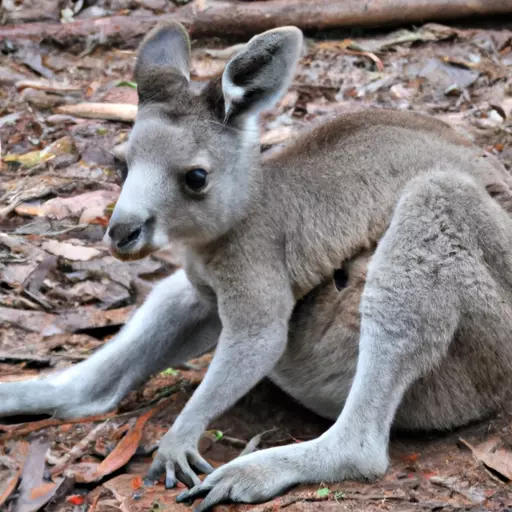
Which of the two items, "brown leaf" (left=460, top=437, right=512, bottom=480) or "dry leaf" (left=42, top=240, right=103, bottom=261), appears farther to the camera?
"dry leaf" (left=42, top=240, right=103, bottom=261)

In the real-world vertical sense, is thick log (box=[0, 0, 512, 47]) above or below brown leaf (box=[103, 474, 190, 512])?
above

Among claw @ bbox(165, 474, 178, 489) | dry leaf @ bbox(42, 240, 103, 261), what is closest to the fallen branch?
dry leaf @ bbox(42, 240, 103, 261)

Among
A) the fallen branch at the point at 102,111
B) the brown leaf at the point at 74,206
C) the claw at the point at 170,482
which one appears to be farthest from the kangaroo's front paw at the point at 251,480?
the fallen branch at the point at 102,111

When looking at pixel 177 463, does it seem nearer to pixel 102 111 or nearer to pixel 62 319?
pixel 62 319

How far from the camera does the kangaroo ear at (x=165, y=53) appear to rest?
5426mm

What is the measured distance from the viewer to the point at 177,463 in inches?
191

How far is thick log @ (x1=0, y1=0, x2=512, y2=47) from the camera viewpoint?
1036 cm

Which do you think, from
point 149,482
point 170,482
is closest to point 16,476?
point 149,482

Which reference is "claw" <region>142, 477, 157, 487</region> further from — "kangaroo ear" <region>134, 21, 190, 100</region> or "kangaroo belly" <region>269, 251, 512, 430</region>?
"kangaroo ear" <region>134, 21, 190, 100</region>

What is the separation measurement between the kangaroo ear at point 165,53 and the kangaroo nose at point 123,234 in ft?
3.24

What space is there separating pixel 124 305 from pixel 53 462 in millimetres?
2023

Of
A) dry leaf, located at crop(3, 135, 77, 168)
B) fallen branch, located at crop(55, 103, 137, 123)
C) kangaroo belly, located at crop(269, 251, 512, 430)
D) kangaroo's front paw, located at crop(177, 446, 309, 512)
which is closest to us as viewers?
kangaroo's front paw, located at crop(177, 446, 309, 512)

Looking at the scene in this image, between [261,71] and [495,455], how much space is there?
2.44 meters

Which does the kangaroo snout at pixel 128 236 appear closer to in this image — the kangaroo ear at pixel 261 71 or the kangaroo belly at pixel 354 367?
the kangaroo ear at pixel 261 71
